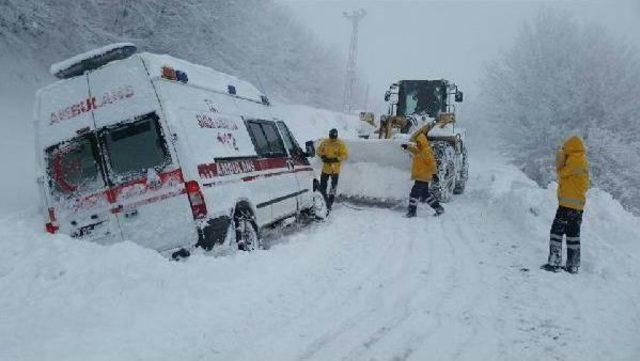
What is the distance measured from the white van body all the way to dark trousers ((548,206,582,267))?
153 inches

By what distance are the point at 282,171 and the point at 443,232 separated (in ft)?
9.47

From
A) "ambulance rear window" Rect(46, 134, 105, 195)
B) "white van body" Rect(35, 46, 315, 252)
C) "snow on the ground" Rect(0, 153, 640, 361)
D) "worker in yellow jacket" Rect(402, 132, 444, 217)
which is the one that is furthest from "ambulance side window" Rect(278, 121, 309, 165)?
"ambulance rear window" Rect(46, 134, 105, 195)

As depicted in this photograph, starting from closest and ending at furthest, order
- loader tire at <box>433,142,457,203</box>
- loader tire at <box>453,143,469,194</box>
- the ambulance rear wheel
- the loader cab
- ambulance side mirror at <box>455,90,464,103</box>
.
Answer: the ambulance rear wheel, loader tire at <box>433,142,457,203</box>, ambulance side mirror at <box>455,90,464,103</box>, loader tire at <box>453,143,469,194</box>, the loader cab

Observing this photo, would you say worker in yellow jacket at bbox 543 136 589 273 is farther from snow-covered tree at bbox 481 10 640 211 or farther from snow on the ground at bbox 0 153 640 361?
snow-covered tree at bbox 481 10 640 211

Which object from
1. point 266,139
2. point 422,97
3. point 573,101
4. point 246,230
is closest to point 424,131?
point 422,97

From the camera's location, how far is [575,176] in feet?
21.2

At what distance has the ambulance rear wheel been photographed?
19.8ft

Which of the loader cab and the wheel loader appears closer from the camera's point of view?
the wheel loader

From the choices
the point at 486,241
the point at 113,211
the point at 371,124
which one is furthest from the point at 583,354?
the point at 371,124

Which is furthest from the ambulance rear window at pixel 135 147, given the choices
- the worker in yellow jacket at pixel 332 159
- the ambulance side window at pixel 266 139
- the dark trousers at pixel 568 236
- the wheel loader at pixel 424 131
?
the wheel loader at pixel 424 131

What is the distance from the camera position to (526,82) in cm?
2847

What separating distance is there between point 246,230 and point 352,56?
39.2 m

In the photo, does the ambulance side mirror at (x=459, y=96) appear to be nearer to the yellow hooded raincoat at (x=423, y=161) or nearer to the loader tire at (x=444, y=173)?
the loader tire at (x=444, y=173)

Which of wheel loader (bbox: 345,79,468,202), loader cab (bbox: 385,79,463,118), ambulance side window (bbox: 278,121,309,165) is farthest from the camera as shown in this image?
loader cab (bbox: 385,79,463,118)
